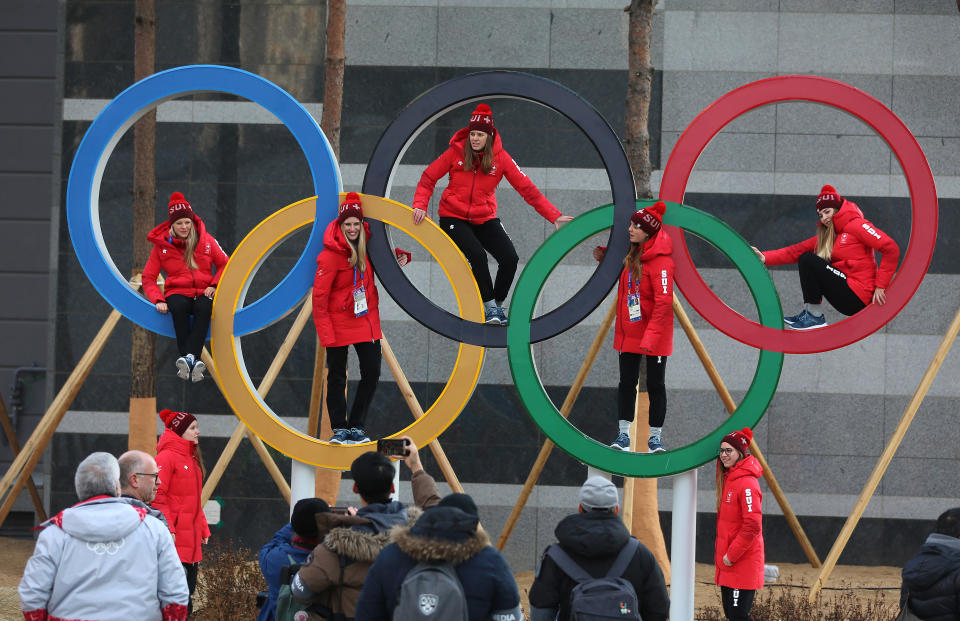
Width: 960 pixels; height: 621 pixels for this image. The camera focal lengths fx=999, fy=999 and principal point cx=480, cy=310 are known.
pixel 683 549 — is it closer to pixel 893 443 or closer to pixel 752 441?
pixel 752 441

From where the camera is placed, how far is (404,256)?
26.1 feet

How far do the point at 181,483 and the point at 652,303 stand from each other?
13.6 ft

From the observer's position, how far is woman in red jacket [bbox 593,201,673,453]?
24.5 feet

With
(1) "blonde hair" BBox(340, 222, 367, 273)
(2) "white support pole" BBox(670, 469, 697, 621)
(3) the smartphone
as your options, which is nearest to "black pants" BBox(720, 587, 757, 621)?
(2) "white support pole" BBox(670, 469, 697, 621)

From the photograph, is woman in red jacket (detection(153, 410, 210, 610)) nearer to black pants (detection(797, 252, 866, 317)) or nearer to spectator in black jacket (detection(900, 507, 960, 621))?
black pants (detection(797, 252, 866, 317))

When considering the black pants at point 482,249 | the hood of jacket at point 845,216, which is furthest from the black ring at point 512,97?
the hood of jacket at point 845,216

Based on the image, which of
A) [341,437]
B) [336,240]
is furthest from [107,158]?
[341,437]

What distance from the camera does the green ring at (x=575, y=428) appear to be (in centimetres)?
760

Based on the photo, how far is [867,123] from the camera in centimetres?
764

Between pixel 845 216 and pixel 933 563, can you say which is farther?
pixel 845 216

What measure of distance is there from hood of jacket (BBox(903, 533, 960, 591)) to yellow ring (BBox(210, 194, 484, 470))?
3314mm

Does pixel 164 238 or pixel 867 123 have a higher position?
pixel 867 123

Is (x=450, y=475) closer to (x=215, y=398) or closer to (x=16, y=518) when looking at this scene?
(x=215, y=398)

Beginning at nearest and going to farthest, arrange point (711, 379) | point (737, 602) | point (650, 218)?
point (650, 218)
point (737, 602)
point (711, 379)
